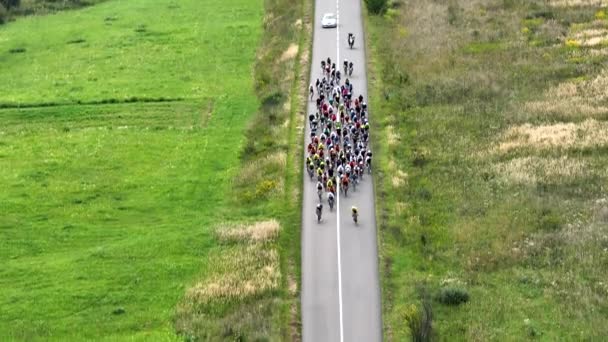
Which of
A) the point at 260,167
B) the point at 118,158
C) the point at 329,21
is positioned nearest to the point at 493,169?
the point at 260,167

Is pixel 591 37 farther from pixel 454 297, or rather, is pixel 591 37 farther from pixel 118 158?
pixel 454 297

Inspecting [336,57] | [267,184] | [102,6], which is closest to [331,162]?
[267,184]

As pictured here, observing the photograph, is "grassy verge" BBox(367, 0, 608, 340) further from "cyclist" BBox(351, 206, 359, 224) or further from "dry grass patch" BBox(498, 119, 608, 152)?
"cyclist" BBox(351, 206, 359, 224)

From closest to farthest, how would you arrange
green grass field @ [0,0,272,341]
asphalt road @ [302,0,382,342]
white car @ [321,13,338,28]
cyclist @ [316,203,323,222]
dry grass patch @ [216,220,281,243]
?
asphalt road @ [302,0,382,342]
green grass field @ [0,0,272,341]
dry grass patch @ [216,220,281,243]
cyclist @ [316,203,323,222]
white car @ [321,13,338,28]

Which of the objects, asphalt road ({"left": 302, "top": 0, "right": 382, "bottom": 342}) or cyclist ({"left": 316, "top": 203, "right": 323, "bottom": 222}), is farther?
cyclist ({"left": 316, "top": 203, "right": 323, "bottom": 222})

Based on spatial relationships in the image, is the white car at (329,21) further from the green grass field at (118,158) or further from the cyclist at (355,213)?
the cyclist at (355,213)

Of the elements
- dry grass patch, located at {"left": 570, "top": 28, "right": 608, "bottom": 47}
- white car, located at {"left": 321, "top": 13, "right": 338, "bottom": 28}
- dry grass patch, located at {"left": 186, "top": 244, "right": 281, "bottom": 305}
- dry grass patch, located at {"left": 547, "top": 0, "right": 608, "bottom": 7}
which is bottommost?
dry grass patch, located at {"left": 186, "top": 244, "right": 281, "bottom": 305}

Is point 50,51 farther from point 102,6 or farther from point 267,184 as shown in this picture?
point 267,184

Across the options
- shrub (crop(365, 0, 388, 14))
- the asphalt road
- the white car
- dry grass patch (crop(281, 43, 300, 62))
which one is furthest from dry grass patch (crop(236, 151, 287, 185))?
shrub (crop(365, 0, 388, 14))
